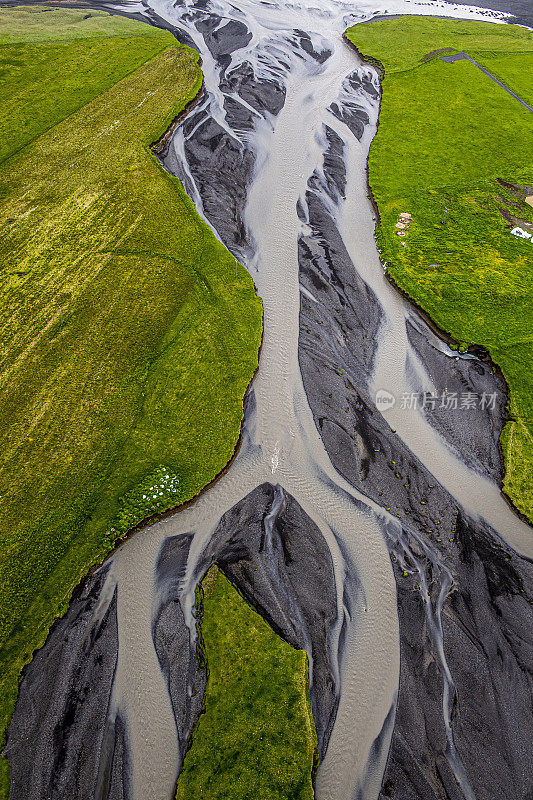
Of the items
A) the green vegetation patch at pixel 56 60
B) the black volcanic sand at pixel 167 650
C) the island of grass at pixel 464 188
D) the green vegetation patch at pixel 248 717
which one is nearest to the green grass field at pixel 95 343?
the green vegetation patch at pixel 56 60

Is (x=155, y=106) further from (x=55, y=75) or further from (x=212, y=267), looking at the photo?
(x=212, y=267)

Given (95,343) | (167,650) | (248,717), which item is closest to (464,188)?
(95,343)

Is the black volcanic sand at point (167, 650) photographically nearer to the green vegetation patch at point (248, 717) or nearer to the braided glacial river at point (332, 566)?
the braided glacial river at point (332, 566)

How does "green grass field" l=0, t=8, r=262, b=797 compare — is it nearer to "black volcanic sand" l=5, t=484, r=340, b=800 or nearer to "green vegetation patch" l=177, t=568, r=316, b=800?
"black volcanic sand" l=5, t=484, r=340, b=800

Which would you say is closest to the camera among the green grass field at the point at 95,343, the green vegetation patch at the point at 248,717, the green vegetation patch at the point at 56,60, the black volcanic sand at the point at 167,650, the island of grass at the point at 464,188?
the green vegetation patch at the point at 248,717

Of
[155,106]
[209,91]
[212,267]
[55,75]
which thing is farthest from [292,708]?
[55,75]

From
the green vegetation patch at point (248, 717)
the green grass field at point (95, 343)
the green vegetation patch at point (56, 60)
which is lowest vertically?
A: the green vegetation patch at point (248, 717)

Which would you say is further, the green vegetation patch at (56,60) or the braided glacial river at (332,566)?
the green vegetation patch at (56,60)
